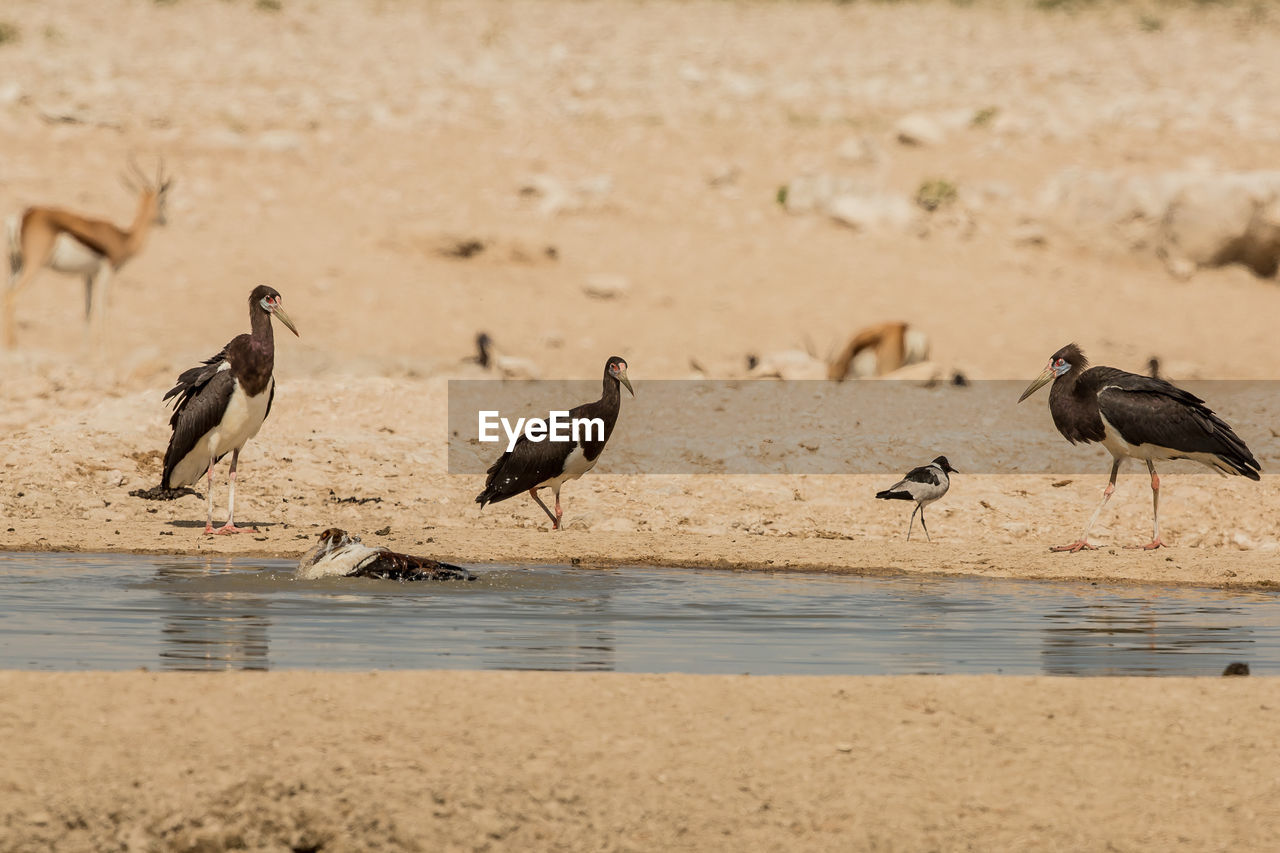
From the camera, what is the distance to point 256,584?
32.3 feet

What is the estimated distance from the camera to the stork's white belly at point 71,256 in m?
20.7

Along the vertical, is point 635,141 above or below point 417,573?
above

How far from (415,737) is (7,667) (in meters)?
2.16

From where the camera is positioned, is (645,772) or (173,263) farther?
(173,263)

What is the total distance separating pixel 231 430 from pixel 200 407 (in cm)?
27

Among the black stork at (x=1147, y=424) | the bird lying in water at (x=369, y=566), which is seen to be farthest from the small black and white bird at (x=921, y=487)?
the bird lying in water at (x=369, y=566)

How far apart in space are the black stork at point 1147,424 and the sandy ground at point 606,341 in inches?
28.4

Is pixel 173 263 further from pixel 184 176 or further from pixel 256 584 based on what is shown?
pixel 256 584

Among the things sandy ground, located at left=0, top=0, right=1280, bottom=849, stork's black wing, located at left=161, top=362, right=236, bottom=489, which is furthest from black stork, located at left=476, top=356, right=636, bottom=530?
stork's black wing, located at left=161, top=362, right=236, bottom=489

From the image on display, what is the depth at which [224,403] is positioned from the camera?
12227 millimetres

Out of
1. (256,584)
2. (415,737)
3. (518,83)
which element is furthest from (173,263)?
(415,737)

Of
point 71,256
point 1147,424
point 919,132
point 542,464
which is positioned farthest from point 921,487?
point 919,132

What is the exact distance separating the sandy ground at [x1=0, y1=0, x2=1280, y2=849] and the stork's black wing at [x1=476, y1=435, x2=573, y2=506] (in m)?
0.48

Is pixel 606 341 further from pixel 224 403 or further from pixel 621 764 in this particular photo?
pixel 621 764
